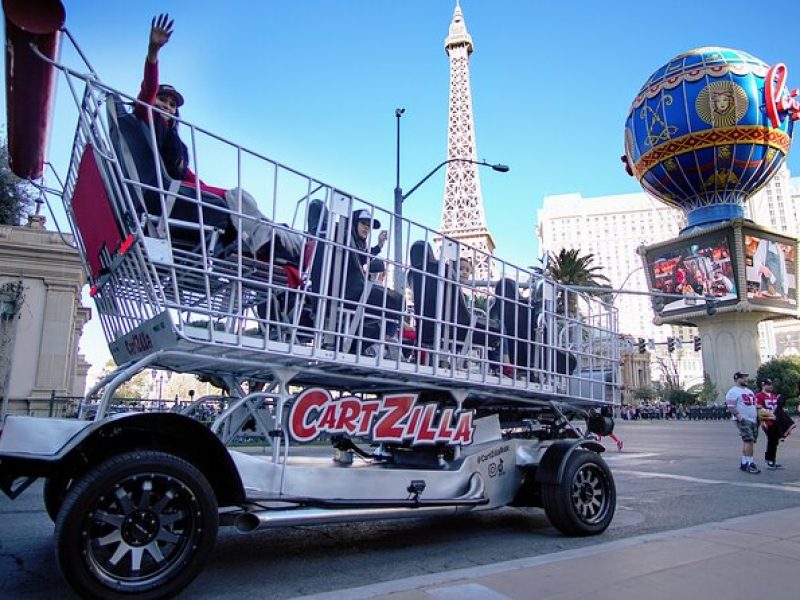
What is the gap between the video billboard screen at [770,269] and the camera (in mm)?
51000

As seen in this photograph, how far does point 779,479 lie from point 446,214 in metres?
101

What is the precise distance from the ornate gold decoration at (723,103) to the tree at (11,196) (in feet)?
154

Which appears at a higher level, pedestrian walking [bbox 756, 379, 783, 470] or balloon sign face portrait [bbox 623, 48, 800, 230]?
balloon sign face portrait [bbox 623, 48, 800, 230]

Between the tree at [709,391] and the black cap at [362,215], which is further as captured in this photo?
the tree at [709,391]

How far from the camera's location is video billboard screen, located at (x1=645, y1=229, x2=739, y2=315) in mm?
51156

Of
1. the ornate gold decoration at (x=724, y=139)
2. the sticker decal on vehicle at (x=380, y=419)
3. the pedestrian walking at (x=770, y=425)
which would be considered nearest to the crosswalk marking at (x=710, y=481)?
the pedestrian walking at (x=770, y=425)

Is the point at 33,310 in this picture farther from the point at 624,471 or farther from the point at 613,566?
the point at 613,566

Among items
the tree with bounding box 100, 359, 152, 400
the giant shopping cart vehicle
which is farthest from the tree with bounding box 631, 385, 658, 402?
the giant shopping cart vehicle

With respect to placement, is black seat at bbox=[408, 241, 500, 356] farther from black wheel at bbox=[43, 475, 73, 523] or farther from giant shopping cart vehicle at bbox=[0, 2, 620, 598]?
black wheel at bbox=[43, 475, 73, 523]

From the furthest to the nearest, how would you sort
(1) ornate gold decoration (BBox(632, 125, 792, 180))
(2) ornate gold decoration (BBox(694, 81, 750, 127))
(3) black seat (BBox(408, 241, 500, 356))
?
(1) ornate gold decoration (BBox(632, 125, 792, 180)) → (2) ornate gold decoration (BBox(694, 81, 750, 127)) → (3) black seat (BBox(408, 241, 500, 356))

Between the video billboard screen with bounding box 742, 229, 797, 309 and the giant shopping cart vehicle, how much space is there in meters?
53.2

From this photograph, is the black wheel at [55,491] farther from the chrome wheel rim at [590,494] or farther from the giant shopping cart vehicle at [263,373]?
the chrome wheel rim at [590,494]

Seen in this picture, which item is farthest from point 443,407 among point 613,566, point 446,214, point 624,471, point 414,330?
point 446,214

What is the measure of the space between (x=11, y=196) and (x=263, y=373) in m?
23.0
